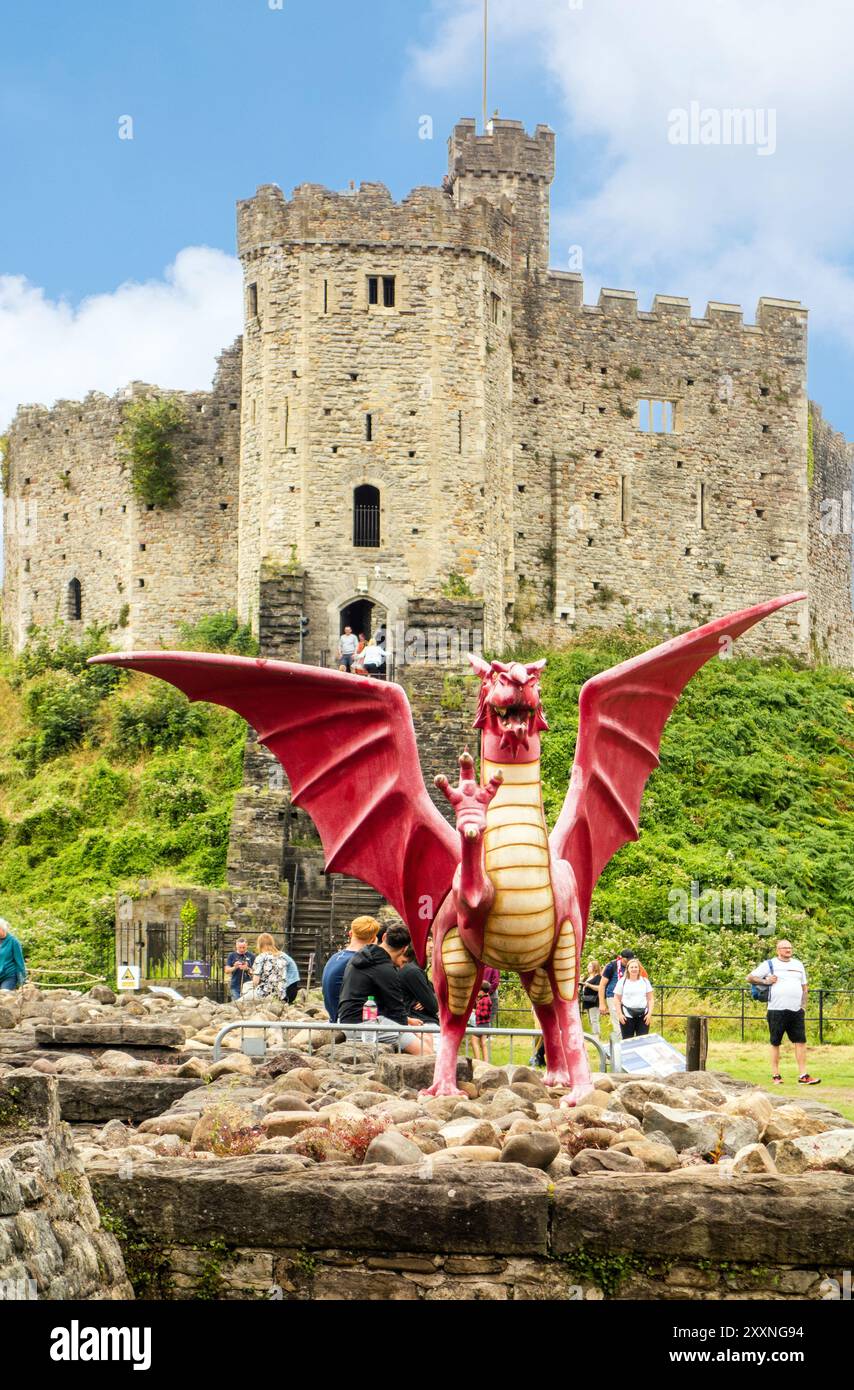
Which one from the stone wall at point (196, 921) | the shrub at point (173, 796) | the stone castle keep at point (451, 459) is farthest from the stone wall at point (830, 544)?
the stone wall at point (196, 921)

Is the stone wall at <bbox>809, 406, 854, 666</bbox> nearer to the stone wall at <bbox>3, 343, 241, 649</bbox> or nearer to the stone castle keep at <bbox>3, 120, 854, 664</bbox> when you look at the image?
the stone castle keep at <bbox>3, 120, 854, 664</bbox>

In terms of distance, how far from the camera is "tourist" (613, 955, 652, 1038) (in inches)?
629

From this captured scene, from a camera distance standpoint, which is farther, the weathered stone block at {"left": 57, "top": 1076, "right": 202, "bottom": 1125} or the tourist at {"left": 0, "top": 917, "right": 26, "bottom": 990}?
the tourist at {"left": 0, "top": 917, "right": 26, "bottom": 990}

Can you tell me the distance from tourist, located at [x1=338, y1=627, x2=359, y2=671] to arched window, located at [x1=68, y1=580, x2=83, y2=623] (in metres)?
8.79

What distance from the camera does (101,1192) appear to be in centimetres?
718

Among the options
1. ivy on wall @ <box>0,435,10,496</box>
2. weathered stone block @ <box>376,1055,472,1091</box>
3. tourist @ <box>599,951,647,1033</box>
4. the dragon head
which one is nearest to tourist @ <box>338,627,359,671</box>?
ivy on wall @ <box>0,435,10,496</box>

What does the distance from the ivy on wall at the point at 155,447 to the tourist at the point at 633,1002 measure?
74.7 feet

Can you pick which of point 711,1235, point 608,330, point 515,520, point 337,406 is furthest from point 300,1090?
point 608,330

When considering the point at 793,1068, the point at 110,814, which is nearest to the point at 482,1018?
the point at 793,1068

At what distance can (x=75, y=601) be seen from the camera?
39.0 meters

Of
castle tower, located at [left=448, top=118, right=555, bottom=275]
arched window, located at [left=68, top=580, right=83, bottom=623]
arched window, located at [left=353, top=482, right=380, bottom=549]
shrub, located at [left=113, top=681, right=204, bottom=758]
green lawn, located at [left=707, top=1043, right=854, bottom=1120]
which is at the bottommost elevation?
green lawn, located at [left=707, top=1043, right=854, bottom=1120]

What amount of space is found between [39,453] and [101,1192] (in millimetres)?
34181

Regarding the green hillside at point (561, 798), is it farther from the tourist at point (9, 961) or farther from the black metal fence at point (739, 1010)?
the tourist at point (9, 961)

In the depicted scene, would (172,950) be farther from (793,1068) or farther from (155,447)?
(155,447)
